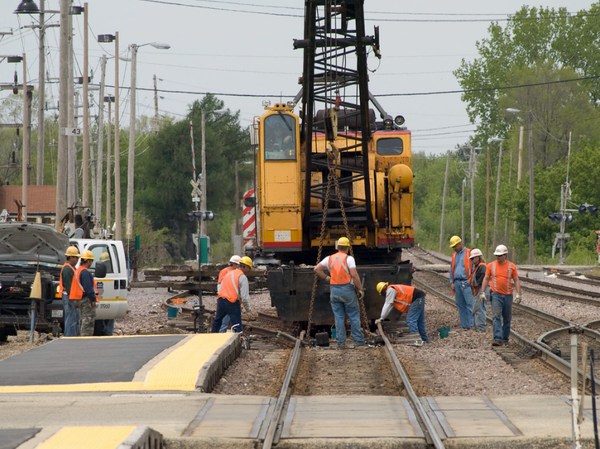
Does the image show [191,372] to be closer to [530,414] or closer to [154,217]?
[530,414]

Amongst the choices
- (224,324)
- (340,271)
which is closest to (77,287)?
(224,324)

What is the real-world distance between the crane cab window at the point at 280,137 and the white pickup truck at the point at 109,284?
3.35m

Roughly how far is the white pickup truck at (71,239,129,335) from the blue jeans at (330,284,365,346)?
4.19 metres

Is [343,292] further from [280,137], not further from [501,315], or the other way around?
[280,137]

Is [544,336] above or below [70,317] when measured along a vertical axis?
below

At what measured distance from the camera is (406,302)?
14.6m

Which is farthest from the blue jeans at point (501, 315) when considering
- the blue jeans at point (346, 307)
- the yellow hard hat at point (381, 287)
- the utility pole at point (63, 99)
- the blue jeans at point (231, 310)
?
the utility pole at point (63, 99)

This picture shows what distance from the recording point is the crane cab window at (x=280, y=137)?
53.0ft

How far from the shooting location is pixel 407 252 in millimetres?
60844

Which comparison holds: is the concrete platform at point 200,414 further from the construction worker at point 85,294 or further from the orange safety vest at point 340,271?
the orange safety vest at point 340,271

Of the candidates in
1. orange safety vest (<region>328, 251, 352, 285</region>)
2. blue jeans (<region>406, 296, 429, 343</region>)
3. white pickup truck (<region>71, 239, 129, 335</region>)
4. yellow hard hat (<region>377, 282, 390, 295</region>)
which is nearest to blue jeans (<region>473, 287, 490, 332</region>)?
blue jeans (<region>406, 296, 429, 343</region>)

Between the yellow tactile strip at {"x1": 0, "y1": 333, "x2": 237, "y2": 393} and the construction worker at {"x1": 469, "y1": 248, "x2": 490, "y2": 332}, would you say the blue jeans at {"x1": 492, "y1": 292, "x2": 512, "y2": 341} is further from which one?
the yellow tactile strip at {"x1": 0, "y1": 333, "x2": 237, "y2": 393}

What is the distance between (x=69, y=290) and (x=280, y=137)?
475cm

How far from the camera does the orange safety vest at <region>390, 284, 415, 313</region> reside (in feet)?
48.0
